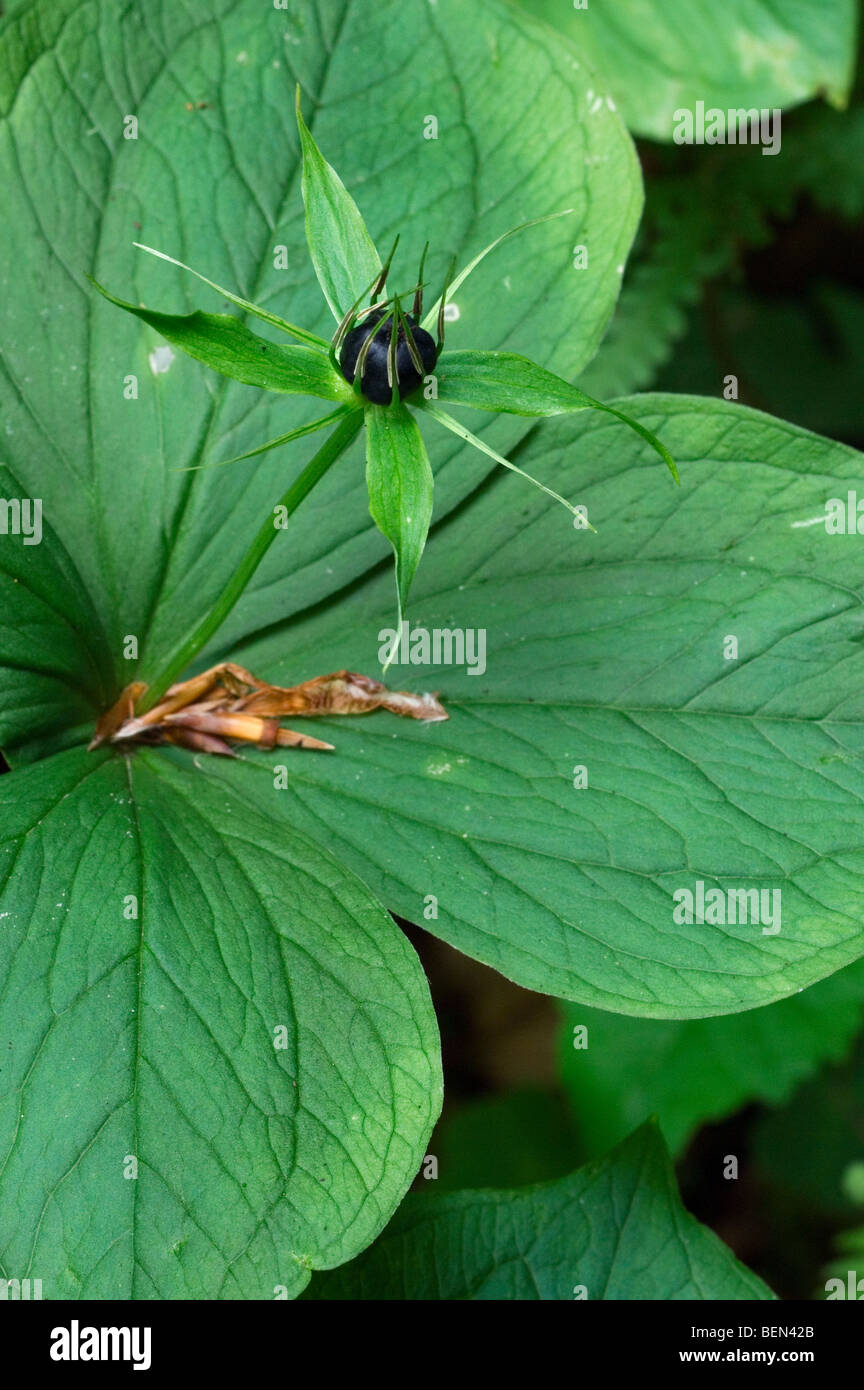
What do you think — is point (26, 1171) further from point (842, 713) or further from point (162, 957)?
point (842, 713)

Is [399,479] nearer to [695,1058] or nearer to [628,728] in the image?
[628,728]

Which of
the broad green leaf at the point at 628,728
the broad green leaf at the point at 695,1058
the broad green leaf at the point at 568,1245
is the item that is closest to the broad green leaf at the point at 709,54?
the broad green leaf at the point at 628,728

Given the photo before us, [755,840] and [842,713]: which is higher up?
[842,713]

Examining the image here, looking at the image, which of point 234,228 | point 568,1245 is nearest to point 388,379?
point 234,228

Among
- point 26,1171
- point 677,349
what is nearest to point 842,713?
point 26,1171

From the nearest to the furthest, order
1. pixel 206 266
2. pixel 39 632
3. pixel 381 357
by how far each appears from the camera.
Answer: pixel 381 357
pixel 39 632
pixel 206 266

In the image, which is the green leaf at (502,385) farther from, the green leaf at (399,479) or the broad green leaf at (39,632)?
the broad green leaf at (39,632)

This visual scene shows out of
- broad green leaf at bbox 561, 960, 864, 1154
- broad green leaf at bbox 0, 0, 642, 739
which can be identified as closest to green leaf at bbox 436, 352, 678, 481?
broad green leaf at bbox 0, 0, 642, 739
